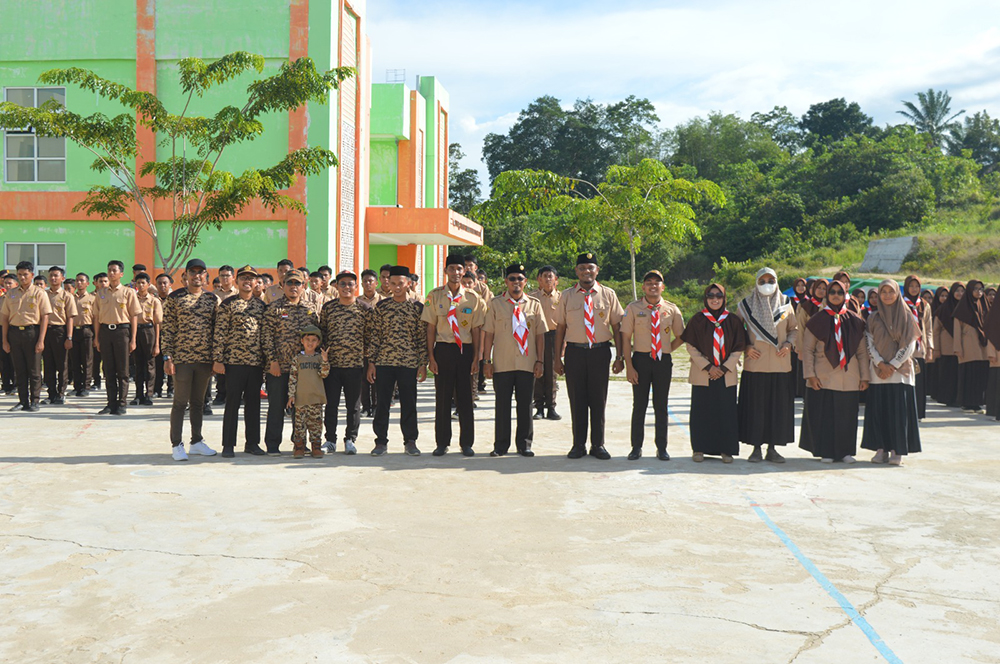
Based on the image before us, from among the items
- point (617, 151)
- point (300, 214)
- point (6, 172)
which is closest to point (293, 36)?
point (300, 214)

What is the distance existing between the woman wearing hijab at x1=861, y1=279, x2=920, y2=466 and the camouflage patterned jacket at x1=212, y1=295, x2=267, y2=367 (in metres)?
6.24

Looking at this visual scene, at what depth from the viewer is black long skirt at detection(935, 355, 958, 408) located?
46.5 ft

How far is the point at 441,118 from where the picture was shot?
34500 mm

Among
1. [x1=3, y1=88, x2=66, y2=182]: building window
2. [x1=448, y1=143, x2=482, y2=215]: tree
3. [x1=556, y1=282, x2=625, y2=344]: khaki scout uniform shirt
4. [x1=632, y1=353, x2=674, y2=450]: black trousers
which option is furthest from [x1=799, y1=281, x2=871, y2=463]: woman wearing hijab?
[x1=448, y1=143, x2=482, y2=215]: tree

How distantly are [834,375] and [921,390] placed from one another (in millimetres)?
5765

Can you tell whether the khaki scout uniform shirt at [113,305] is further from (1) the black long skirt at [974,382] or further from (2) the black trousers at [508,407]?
(1) the black long skirt at [974,382]

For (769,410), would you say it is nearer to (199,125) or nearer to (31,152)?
(199,125)

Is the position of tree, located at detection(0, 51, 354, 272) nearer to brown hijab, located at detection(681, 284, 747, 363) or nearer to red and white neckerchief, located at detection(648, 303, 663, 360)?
red and white neckerchief, located at detection(648, 303, 663, 360)

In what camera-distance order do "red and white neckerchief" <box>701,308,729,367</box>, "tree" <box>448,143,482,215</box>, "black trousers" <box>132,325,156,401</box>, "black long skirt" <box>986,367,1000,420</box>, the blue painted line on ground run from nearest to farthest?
1. the blue painted line on ground
2. "red and white neckerchief" <box>701,308,729,367</box>
3. "black long skirt" <box>986,367,1000,420</box>
4. "black trousers" <box>132,325,156,401</box>
5. "tree" <box>448,143,482,215</box>

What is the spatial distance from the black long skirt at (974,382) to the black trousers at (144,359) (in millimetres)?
12113

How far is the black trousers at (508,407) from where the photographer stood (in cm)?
945

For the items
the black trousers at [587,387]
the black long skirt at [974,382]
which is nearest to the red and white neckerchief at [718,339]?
the black trousers at [587,387]

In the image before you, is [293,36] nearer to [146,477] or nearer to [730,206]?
[146,477]

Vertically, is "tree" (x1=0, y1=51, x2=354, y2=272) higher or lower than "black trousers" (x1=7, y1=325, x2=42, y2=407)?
higher
